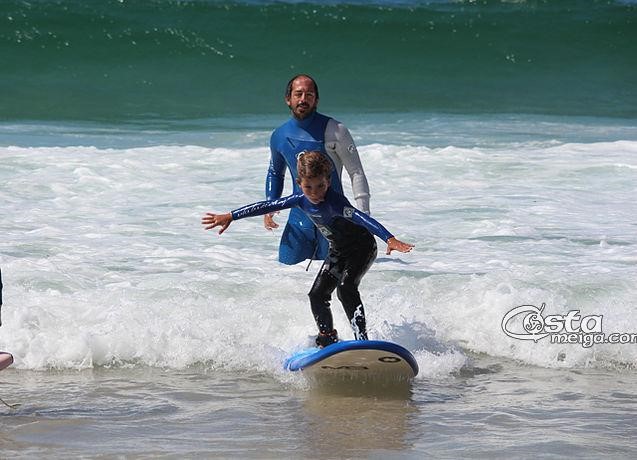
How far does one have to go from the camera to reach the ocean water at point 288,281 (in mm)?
5508

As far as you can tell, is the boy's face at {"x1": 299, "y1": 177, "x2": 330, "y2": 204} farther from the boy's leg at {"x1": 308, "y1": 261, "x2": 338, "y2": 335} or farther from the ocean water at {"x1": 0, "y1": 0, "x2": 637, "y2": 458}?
the ocean water at {"x1": 0, "y1": 0, "x2": 637, "y2": 458}

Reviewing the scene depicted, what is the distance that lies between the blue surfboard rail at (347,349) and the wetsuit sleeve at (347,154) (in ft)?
3.49

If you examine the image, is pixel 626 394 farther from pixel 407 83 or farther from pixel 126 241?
pixel 407 83

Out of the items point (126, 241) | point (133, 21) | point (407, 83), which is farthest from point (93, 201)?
point (133, 21)

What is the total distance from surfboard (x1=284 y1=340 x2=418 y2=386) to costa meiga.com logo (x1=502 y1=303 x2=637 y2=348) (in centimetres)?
130

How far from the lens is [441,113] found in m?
19.0

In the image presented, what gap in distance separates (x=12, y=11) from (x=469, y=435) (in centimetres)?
2081

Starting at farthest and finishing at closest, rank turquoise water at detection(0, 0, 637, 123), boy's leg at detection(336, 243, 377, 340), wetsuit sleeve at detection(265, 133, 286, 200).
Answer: turquoise water at detection(0, 0, 637, 123)
wetsuit sleeve at detection(265, 133, 286, 200)
boy's leg at detection(336, 243, 377, 340)

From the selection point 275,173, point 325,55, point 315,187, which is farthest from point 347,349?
point 325,55

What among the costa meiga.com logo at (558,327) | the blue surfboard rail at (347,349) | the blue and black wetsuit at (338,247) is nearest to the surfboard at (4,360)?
the blue and black wetsuit at (338,247)

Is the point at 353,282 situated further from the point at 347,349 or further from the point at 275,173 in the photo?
the point at 275,173

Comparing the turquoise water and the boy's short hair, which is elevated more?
the turquoise water

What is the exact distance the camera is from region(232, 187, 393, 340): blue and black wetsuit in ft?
19.9

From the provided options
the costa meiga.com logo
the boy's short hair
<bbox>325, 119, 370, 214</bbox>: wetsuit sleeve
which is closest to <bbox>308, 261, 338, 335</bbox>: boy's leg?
the boy's short hair
